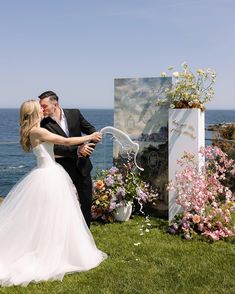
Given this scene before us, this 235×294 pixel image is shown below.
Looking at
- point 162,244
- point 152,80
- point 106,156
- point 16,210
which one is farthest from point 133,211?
point 16,210

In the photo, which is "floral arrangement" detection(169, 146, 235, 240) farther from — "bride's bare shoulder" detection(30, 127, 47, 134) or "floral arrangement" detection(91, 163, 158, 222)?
"bride's bare shoulder" detection(30, 127, 47, 134)

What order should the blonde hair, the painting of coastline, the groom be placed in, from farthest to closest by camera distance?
the painting of coastline < the groom < the blonde hair

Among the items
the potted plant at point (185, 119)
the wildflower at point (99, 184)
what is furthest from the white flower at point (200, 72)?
the wildflower at point (99, 184)

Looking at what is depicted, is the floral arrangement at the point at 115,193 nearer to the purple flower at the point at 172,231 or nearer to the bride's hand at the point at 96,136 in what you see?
the purple flower at the point at 172,231

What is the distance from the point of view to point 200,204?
22.7ft

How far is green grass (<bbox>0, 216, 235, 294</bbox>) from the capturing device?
16.0 feet

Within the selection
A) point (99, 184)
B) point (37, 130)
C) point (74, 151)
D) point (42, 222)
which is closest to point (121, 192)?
point (99, 184)

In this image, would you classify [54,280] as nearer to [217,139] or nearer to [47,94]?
[47,94]

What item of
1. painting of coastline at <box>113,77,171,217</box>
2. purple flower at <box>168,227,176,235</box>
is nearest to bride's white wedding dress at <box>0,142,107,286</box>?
purple flower at <box>168,227,176,235</box>

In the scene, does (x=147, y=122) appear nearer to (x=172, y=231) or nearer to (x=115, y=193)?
(x=115, y=193)

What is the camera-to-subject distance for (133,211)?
8188mm

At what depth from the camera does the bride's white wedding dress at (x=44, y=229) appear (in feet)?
17.1

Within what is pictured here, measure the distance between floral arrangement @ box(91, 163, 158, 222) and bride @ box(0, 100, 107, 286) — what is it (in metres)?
1.88

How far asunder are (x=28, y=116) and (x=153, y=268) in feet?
7.73
